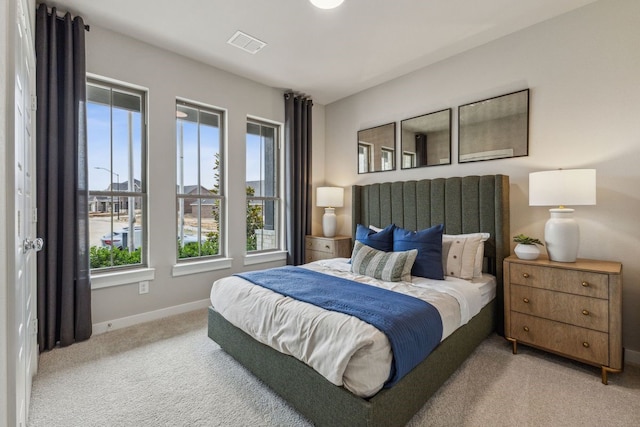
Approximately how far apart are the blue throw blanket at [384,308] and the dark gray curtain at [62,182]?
4.96 feet

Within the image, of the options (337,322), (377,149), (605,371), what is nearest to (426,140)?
(377,149)

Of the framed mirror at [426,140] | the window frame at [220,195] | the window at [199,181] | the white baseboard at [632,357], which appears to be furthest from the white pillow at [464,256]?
the window at [199,181]

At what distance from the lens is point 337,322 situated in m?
1.56

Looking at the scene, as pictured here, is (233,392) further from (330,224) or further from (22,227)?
(330,224)

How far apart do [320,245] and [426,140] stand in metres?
1.98

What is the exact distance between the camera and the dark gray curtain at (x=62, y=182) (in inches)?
93.1

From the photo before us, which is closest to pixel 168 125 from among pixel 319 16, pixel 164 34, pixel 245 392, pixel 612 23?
pixel 164 34

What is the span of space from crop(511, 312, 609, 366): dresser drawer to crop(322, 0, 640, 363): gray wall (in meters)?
0.55

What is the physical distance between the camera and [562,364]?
224 cm

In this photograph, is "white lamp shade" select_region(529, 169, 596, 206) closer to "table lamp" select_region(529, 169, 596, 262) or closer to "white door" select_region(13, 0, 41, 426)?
"table lamp" select_region(529, 169, 596, 262)

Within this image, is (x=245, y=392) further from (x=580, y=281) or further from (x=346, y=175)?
(x=346, y=175)

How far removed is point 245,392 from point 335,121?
3859 mm

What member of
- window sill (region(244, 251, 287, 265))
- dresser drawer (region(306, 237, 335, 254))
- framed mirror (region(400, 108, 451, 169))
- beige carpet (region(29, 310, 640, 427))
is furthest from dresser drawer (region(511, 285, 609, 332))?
window sill (region(244, 251, 287, 265))

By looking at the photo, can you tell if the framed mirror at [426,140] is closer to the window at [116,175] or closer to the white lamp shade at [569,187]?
the white lamp shade at [569,187]
